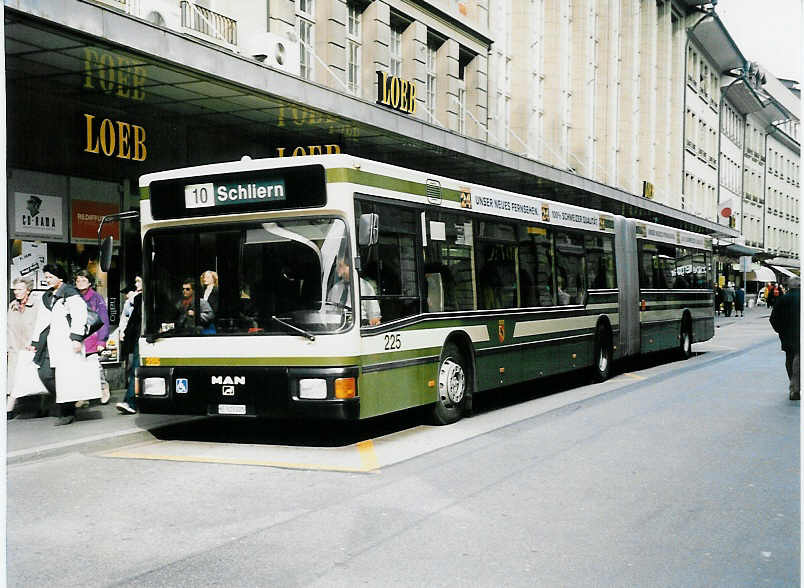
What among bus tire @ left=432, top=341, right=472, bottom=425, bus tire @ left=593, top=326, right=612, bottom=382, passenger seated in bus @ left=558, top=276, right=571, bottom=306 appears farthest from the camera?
bus tire @ left=593, top=326, right=612, bottom=382

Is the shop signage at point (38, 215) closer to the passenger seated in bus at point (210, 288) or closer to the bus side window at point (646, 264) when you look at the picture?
the passenger seated in bus at point (210, 288)

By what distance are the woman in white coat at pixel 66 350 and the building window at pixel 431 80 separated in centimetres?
1610

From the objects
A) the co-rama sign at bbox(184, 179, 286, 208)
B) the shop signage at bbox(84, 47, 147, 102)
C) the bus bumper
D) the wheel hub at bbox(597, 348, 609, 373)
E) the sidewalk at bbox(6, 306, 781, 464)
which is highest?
the shop signage at bbox(84, 47, 147, 102)

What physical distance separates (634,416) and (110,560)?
299 inches

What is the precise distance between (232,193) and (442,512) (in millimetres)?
4274

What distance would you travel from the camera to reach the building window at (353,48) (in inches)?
874

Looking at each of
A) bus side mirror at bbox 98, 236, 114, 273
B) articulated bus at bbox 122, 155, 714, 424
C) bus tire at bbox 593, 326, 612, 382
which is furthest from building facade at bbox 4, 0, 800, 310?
bus tire at bbox 593, 326, 612, 382

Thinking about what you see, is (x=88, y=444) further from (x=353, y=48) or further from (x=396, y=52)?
(x=396, y=52)

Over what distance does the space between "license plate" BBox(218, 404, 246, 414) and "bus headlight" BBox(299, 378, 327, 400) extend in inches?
26.2

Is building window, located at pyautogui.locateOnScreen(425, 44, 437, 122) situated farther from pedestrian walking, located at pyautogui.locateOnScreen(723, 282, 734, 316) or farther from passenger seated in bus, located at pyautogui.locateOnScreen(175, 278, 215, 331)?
pedestrian walking, located at pyautogui.locateOnScreen(723, 282, 734, 316)

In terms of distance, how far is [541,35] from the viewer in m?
36.0

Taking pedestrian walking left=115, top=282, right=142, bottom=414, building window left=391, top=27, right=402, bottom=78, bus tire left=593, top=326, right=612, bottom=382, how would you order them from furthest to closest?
1. building window left=391, top=27, right=402, bottom=78
2. bus tire left=593, top=326, right=612, bottom=382
3. pedestrian walking left=115, top=282, right=142, bottom=414

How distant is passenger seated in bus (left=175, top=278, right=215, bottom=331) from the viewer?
9852 millimetres

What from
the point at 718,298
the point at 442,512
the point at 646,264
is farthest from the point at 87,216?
the point at 718,298
